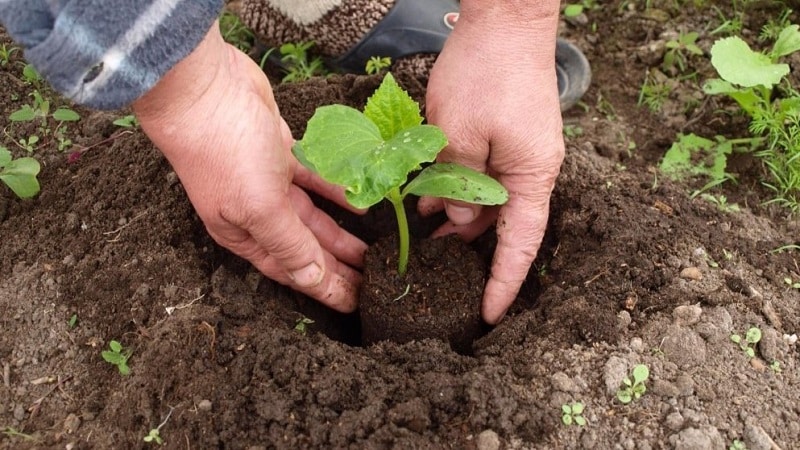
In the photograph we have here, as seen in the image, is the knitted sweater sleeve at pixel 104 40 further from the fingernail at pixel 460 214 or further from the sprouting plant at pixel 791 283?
the sprouting plant at pixel 791 283

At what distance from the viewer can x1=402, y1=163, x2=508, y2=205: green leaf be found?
5.69 ft

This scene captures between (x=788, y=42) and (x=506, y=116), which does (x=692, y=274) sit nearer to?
(x=506, y=116)

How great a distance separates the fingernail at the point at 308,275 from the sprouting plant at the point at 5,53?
1419 mm

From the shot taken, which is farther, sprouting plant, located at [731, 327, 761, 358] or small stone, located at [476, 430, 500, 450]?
sprouting plant, located at [731, 327, 761, 358]

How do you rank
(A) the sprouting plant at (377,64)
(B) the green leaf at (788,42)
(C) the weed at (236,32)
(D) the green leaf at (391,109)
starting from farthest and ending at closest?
(C) the weed at (236,32), (A) the sprouting plant at (377,64), (B) the green leaf at (788,42), (D) the green leaf at (391,109)

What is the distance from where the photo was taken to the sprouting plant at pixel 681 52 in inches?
110

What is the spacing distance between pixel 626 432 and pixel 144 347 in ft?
3.74

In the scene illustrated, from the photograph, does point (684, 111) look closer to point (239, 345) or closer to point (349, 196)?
point (349, 196)

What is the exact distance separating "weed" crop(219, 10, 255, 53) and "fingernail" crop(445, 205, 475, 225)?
1.32 m

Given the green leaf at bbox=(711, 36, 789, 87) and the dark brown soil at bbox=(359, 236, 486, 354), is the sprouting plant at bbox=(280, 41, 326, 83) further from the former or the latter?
the green leaf at bbox=(711, 36, 789, 87)

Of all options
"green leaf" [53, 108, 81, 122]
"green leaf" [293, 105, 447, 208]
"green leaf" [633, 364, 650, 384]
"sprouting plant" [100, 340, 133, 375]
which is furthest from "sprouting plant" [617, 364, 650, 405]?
"green leaf" [53, 108, 81, 122]

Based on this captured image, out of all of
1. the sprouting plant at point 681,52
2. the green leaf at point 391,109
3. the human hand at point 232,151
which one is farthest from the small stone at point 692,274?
the sprouting plant at point 681,52

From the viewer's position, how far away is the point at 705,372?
5.70 feet

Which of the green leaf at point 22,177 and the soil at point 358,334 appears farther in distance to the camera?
the green leaf at point 22,177
